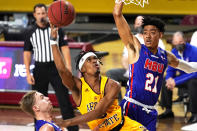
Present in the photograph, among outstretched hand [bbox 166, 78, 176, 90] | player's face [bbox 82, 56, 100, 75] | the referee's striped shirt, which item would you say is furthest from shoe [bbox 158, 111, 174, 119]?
player's face [bbox 82, 56, 100, 75]

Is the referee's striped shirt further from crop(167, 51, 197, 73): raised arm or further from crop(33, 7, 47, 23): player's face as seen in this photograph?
crop(167, 51, 197, 73): raised arm

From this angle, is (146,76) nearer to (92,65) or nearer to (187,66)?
(92,65)

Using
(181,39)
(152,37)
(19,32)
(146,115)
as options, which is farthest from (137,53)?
(19,32)

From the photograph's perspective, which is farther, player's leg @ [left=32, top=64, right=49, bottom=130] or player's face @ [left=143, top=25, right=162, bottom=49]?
player's leg @ [left=32, top=64, right=49, bottom=130]

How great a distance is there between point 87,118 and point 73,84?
417mm

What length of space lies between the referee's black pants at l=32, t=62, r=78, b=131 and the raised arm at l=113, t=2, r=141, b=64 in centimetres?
207

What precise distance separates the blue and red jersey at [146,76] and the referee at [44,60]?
6.46ft

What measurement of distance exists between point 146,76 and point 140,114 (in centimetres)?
41

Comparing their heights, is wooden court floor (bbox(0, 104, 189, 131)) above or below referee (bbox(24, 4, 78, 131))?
below

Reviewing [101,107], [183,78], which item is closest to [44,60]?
[101,107]

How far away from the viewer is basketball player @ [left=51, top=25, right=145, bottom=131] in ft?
16.0

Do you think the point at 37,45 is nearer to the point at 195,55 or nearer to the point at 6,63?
the point at 6,63

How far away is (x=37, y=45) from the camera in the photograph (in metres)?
7.26

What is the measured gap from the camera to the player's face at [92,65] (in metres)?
Answer: 4.95
